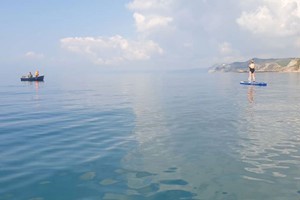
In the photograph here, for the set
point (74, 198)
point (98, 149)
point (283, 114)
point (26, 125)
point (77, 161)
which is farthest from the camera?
point (283, 114)

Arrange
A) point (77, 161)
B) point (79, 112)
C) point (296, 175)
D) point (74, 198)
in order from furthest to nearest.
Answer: point (79, 112)
point (77, 161)
point (296, 175)
point (74, 198)

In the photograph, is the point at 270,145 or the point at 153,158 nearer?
the point at 153,158

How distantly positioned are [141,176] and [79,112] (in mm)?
20121

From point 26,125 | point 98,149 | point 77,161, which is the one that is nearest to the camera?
point 77,161

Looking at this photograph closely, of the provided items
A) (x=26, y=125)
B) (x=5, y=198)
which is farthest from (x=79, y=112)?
(x=5, y=198)

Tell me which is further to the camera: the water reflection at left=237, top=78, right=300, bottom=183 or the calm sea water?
the water reflection at left=237, top=78, right=300, bottom=183

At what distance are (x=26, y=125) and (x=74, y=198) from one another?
1538cm

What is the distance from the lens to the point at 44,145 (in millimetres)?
17266

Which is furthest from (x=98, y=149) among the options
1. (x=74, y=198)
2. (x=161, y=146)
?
(x=74, y=198)

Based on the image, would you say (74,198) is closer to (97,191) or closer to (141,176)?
(97,191)

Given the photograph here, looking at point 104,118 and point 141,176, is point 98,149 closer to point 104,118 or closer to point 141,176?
point 141,176

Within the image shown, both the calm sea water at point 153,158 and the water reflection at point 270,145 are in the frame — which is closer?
the calm sea water at point 153,158

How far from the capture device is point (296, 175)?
39.4 feet

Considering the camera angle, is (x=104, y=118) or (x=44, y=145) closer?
(x=44, y=145)
